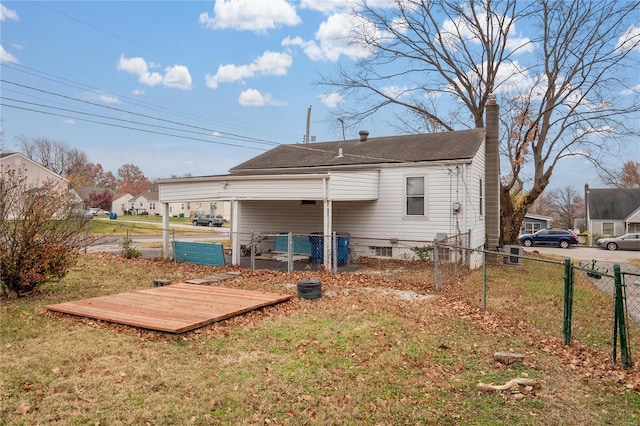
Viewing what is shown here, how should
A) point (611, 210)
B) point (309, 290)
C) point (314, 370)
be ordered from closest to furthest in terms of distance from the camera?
point (314, 370)
point (309, 290)
point (611, 210)

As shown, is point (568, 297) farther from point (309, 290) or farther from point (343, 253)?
point (343, 253)

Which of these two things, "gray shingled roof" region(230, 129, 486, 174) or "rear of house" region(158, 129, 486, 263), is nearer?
"rear of house" region(158, 129, 486, 263)

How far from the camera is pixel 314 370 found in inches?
181

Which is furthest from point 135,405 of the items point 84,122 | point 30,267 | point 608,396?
point 84,122

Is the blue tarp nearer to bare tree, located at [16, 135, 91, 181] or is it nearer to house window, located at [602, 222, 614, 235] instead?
house window, located at [602, 222, 614, 235]

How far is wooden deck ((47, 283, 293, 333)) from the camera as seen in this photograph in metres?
A: 6.25

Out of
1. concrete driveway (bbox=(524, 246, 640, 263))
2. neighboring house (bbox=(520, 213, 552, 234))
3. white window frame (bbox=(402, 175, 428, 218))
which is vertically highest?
white window frame (bbox=(402, 175, 428, 218))

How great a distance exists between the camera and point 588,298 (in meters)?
9.84

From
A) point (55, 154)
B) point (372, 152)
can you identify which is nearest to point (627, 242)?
point (372, 152)

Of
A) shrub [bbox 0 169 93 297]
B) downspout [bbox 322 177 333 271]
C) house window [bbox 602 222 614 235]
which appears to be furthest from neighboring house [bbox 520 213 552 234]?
shrub [bbox 0 169 93 297]

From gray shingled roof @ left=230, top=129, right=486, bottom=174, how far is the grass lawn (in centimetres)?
754

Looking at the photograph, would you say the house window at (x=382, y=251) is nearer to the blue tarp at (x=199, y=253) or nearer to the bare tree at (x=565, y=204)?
the blue tarp at (x=199, y=253)

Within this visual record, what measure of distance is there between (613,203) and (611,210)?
968 millimetres

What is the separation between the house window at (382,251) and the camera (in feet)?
47.5
